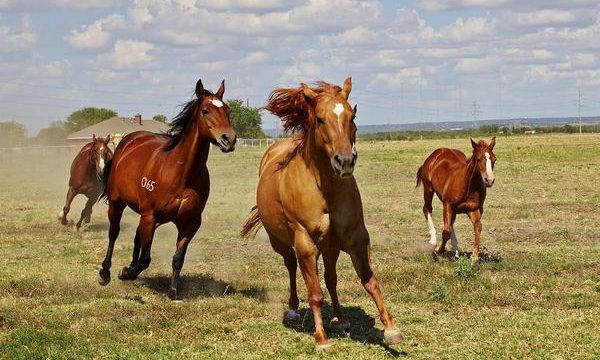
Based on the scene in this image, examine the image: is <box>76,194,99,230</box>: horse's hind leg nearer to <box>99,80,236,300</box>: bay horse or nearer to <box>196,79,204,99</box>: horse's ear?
<box>99,80,236,300</box>: bay horse

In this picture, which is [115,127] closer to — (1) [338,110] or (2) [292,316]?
(2) [292,316]

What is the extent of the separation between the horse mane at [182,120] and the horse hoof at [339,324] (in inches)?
144

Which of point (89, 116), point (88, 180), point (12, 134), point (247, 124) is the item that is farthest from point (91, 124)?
point (88, 180)

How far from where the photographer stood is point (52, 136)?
3632 inches

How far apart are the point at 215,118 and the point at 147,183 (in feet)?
4.48

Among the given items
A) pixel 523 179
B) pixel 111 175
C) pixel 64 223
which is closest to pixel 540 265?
pixel 111 175

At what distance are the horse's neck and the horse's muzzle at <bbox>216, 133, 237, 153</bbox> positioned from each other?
53cm

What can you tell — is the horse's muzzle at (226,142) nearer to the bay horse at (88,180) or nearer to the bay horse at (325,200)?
the bay horse at (325,200)

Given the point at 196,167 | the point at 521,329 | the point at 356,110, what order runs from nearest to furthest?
the point at 356,110
the point at 521,329
the point at 196,167

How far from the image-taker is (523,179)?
30672 millimetres

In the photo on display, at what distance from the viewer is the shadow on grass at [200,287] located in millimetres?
10609

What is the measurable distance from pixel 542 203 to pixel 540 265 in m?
10.0

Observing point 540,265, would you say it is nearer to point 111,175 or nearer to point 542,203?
point 111,175

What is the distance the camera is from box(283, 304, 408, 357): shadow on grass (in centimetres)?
784
